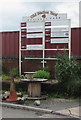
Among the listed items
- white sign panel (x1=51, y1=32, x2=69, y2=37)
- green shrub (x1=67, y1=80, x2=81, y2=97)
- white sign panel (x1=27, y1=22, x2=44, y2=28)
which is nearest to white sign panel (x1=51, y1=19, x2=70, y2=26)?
white sign panel (x1=51, y1=32, x2=69, y2=37)

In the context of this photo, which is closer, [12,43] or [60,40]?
[60,40]

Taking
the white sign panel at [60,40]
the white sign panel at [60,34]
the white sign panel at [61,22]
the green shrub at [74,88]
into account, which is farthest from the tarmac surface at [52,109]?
the white sign panel at [61,22]

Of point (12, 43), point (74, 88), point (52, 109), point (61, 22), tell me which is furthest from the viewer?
point (12, 43)

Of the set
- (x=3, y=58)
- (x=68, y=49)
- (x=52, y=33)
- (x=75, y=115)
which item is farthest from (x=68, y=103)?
(x=3, y=58)

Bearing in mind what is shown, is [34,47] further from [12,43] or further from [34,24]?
[12,43]

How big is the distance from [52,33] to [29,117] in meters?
6.33

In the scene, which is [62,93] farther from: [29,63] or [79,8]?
[79,8]

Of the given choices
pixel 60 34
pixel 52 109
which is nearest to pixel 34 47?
pixel 60 34

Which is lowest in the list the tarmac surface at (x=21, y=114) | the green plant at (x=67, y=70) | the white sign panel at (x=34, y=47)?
the tarmac surface at (x=21, y=114)

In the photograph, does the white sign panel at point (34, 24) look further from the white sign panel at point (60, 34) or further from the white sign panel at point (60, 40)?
the white sign panel at point (60, 40)

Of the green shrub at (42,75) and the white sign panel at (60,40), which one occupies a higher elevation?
the white sign panel at (60,40)

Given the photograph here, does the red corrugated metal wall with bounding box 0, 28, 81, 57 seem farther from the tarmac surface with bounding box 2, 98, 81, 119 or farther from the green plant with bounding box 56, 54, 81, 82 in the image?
the tarmac surface with bounding box 2, 98, 81, 119

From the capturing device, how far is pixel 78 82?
1087cm

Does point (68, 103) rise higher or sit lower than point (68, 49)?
lower
